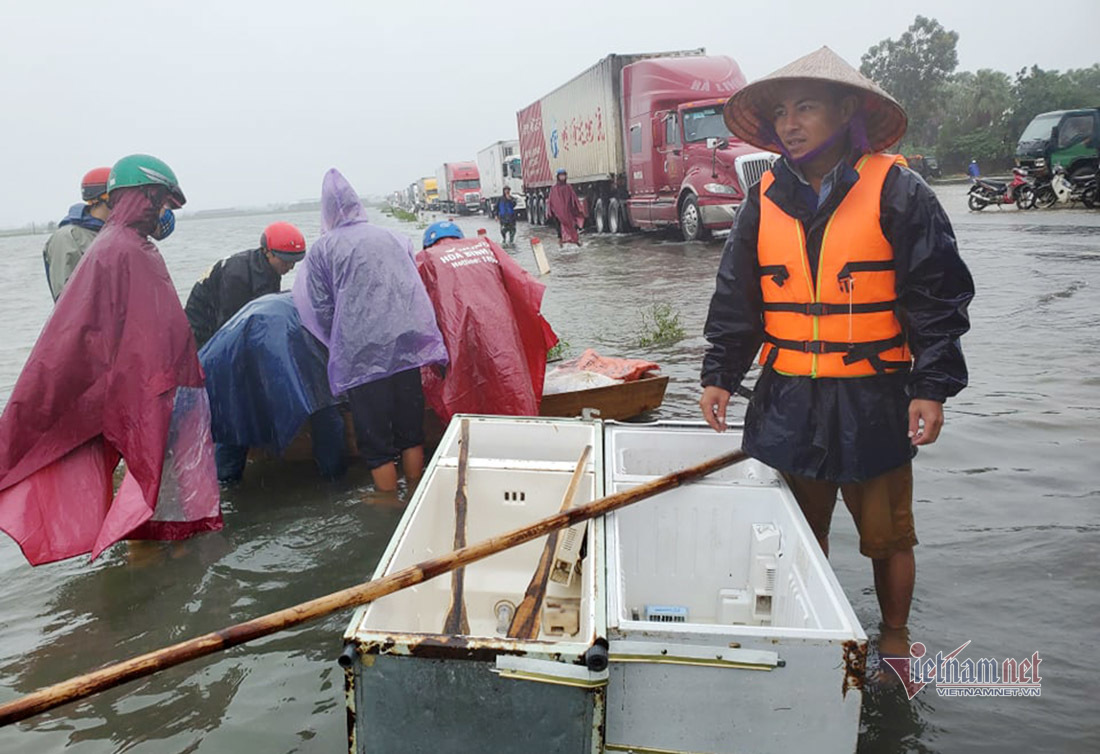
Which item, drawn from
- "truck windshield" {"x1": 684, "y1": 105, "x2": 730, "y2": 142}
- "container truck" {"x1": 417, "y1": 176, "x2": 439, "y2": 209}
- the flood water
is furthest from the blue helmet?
"container truck" {"x1": 417, "y1": 176, "x2": 439, "y2": 209}

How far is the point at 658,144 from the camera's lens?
50.2 feet

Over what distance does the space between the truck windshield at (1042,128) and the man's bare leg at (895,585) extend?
17660mm

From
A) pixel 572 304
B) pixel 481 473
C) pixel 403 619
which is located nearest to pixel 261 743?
pixel 403 619

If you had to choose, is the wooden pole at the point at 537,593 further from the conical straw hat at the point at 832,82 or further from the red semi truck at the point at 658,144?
the red semi truck at the point at 658,144

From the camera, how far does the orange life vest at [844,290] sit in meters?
2.21

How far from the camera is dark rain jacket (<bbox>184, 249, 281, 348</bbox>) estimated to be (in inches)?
183

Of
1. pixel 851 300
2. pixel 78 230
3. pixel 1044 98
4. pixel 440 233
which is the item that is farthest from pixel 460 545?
pixel 1044 98

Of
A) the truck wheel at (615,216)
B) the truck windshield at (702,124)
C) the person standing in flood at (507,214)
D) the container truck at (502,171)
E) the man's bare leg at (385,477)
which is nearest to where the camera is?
the man's bare leg at (385,477)

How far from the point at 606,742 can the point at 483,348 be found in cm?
273

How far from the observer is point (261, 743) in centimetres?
240

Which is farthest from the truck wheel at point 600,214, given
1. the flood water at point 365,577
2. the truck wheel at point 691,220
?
the flood water at point 365,577

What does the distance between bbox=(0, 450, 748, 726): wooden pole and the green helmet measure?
7.15ft

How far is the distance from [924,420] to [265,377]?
315 cm

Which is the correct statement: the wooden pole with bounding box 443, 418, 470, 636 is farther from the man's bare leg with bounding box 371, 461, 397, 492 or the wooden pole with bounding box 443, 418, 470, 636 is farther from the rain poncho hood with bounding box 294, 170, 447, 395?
the man's bare leg with bounding box 371, 461, 397, 492
